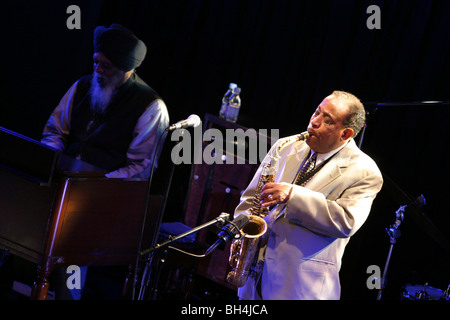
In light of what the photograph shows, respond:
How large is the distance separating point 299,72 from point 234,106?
650 millimetres

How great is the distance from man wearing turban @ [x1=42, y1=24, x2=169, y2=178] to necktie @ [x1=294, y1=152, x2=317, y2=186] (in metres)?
1.41

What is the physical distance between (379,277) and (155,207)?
1.86m

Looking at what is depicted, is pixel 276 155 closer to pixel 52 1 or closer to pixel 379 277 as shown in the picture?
pixel 379 277

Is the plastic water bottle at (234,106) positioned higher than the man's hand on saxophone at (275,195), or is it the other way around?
the plastic water bottle at (234,106)

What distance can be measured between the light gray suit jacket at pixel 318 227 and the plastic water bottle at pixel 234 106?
1518 mm

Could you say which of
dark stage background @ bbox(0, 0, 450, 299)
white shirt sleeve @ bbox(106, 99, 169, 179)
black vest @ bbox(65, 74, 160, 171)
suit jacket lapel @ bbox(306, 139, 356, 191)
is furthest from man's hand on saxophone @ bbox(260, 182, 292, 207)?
black vest @ bbox(65, 74, 160, 171)

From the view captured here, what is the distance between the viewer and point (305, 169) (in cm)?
288

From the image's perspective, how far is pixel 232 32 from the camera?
4789 millimetres

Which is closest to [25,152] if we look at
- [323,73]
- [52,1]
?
[323,73]

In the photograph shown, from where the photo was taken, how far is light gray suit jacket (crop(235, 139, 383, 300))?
260cm

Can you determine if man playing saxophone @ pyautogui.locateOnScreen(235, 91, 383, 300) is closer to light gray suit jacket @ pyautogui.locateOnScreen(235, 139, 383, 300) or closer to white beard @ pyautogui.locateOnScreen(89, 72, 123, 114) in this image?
light gray suit jacket @ pyautogui.locateOnScreen(235, 139, 383, 300)

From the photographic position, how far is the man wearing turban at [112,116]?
3951 millimetres

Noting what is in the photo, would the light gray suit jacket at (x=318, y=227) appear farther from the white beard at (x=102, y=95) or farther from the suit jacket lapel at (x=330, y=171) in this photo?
the white beard at (x=102, y=95)

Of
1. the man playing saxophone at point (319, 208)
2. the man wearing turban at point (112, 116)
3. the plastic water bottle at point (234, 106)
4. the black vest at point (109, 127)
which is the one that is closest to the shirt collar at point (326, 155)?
the man playing saxophone at point (319, 208)
